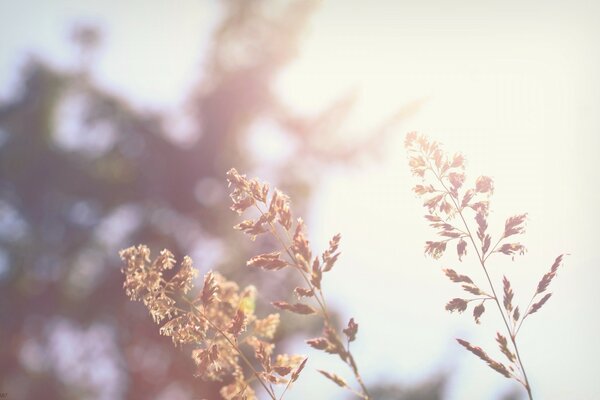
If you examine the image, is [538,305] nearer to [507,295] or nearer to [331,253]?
[507,295]

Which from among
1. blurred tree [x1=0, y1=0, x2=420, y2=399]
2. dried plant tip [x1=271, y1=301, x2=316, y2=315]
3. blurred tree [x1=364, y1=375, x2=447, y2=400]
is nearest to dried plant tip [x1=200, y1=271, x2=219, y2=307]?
dried plant tip [x1=271, y1=301, x2=316, y2=315]

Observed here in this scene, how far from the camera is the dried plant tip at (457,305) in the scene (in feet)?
4.85

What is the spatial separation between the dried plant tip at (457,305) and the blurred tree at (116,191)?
11.6 metres

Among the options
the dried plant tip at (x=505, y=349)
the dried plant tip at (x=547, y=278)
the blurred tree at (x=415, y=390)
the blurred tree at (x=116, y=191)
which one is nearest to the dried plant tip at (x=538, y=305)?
the dried plant tip at (x=547, y=278)

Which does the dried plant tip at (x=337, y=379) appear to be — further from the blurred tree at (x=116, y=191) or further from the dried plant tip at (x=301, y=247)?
the blurred tree at (x=116, y=191)

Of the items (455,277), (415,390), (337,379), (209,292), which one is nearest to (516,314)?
(455,277)

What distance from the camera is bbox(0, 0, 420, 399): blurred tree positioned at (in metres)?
12.2

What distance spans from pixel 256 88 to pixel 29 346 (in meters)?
11.8

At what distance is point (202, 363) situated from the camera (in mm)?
1513

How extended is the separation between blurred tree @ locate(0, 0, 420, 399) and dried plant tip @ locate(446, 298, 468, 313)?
1161cm

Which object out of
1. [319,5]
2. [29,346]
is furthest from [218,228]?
[319,5]

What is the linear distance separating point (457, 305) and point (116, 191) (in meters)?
13.9

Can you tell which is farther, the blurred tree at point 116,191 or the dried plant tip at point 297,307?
the blurred tree at point 116,191

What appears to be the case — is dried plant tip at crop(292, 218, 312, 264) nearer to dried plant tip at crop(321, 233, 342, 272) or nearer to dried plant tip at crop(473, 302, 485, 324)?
dried plant tip at crop(321, 233, 342, 272)
